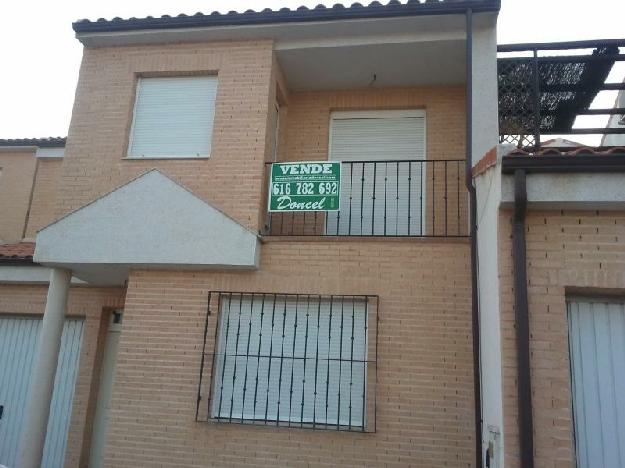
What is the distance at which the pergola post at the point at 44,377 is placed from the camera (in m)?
6.59

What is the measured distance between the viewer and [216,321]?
6402 millimetres

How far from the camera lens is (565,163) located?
4.55m

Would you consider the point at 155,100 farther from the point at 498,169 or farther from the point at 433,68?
the point at 498,169

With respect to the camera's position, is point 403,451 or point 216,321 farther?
point 216,321

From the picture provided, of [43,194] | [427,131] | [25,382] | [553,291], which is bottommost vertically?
[25,382]

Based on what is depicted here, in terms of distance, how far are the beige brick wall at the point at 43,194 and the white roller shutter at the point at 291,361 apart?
755cm

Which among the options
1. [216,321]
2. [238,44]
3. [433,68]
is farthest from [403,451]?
[238,44]

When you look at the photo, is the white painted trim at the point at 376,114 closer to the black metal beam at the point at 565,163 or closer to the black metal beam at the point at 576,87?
the black metal beam at the point at 576,87

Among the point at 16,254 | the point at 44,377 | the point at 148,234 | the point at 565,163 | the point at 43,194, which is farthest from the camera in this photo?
the point at 43,194

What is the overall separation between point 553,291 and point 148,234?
444cm

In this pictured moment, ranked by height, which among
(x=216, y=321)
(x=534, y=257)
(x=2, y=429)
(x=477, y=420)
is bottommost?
(x=2, y=429)

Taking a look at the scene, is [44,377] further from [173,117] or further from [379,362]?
[379,362]

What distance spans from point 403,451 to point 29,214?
33.2ft

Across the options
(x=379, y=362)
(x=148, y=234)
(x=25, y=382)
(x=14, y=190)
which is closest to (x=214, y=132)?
(x=148, y=234)
